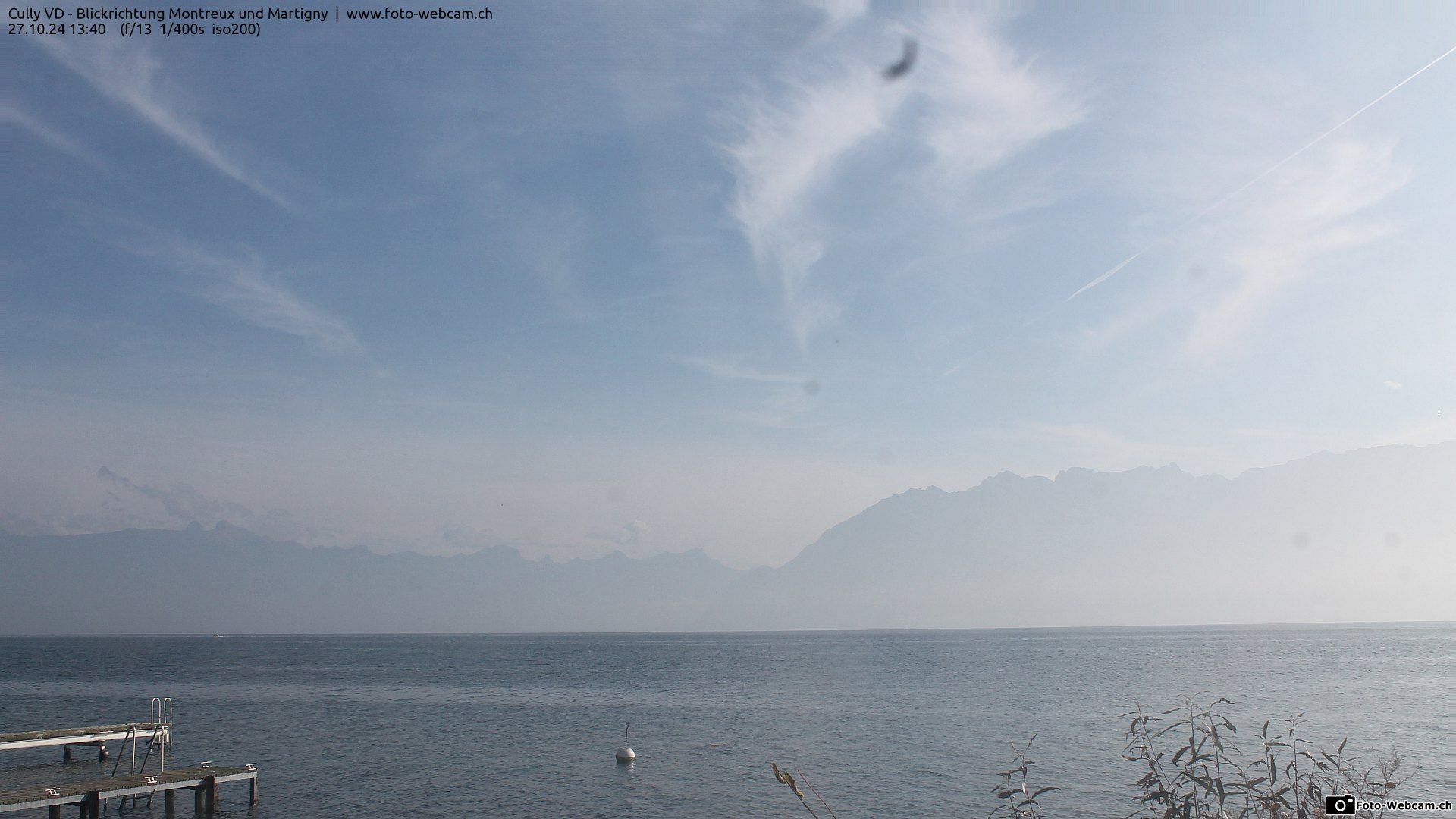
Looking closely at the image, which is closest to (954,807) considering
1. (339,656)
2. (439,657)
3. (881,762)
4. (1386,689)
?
(881,762)

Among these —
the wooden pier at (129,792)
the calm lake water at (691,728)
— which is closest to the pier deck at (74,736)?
the calm lake water at (691,728)

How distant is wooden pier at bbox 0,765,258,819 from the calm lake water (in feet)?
4.25

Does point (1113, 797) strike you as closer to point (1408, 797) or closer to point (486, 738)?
point (1408, 797)

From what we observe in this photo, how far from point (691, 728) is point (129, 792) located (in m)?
33.6

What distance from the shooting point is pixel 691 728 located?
191 ft

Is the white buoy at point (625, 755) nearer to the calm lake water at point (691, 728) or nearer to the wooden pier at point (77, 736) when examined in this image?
the calm lake water at point (691, 728)

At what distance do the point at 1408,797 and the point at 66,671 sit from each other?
15893cm

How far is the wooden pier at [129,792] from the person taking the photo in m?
29.6

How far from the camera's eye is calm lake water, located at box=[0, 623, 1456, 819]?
3656 centimetres

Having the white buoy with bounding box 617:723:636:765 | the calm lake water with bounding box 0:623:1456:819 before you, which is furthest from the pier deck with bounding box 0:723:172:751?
the white buoy with bounding box 617:723:636:765

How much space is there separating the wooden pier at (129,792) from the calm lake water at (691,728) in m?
1.29

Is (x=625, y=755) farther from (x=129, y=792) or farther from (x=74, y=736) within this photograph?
(x=74, y=736)

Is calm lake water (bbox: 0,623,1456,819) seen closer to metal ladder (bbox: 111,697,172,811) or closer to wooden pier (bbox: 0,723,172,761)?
wooden pier (bbox: 0,723,172,761)

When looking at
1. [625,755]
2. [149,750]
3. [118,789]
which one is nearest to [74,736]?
[149,750]
